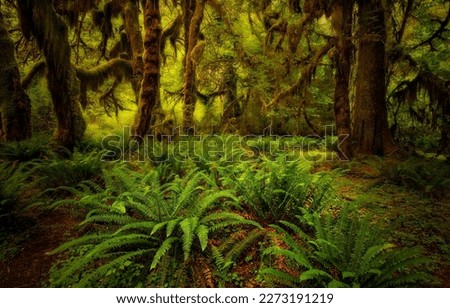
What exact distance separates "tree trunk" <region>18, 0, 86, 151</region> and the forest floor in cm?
361

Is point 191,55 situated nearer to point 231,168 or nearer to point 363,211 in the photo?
point 231,168

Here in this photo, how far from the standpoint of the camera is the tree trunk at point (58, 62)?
607 centimetres

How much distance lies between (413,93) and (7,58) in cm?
1049

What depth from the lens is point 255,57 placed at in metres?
10.3

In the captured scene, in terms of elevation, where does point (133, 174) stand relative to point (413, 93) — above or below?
below

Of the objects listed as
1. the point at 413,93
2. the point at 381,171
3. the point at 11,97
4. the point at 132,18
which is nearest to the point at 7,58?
the point at 11,97

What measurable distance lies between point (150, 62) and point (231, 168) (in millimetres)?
3976

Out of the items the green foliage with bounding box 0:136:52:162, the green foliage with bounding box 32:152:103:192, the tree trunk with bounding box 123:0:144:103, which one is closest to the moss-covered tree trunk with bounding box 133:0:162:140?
the tree trunk with bounding box 123:0:144:103

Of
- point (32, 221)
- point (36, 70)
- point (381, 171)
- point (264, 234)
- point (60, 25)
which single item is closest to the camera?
point (264, 234)

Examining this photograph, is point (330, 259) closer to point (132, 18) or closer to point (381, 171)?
point (381, 171)

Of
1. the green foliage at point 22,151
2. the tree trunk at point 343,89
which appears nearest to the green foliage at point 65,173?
the green foliage at point 22,151

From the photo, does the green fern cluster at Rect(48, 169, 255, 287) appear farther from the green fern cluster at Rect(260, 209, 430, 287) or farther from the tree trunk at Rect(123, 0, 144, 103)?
the tree trunk at Rect(123, 0, 144, 103)

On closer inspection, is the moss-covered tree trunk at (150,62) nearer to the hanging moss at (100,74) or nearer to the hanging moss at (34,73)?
the hanging moss at (100,74)
